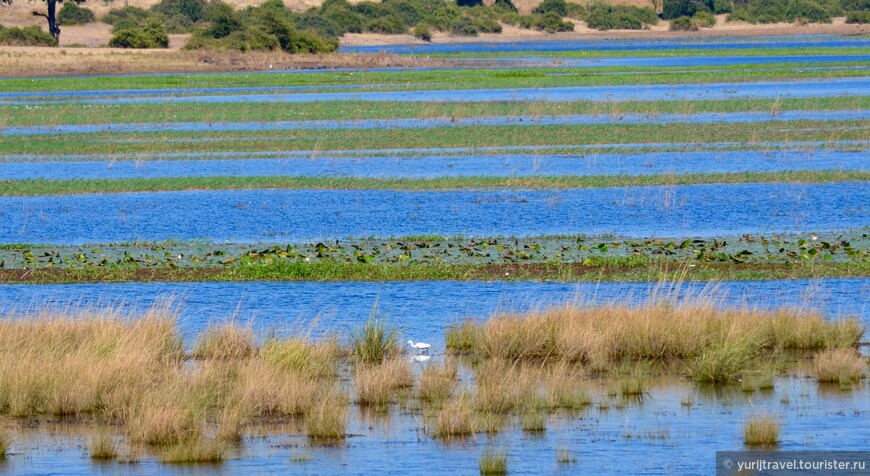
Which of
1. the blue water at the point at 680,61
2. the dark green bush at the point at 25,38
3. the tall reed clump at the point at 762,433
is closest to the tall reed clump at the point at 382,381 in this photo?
the tall reed clump at the point at 762,433

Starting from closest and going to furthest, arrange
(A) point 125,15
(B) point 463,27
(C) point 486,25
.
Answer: (A) point 125,15 → (B) point 463,27 → (C) point 486,25

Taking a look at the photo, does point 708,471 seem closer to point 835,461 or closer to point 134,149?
point 835,461

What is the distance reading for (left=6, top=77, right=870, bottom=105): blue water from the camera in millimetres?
50719

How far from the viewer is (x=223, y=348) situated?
46.9 ft

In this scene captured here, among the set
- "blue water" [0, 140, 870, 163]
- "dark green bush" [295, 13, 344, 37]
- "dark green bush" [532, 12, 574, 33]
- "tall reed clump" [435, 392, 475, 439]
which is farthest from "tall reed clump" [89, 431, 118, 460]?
"dark green bush" [532, 12, 574, 33]

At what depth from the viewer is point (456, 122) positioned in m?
44.2

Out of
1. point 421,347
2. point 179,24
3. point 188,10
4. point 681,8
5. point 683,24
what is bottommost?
point 421,347

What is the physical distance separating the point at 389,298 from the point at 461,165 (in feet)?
51.6

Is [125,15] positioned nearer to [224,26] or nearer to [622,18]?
[224,26]

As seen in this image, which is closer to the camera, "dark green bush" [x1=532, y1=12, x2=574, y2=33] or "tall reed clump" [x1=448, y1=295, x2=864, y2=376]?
"tall reed clump" [x1=448, y1=295, x2=864, y2=376]

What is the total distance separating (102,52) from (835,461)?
81.7 m

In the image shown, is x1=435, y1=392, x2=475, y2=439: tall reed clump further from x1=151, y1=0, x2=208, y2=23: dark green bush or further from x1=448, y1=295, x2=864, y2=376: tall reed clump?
x1=151, y1=0, x2=208, y2=23: dark green bush

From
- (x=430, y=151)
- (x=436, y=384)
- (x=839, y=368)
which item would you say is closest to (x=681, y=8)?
(x=430, y=151)

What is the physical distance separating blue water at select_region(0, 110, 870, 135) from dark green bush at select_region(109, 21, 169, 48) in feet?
167
